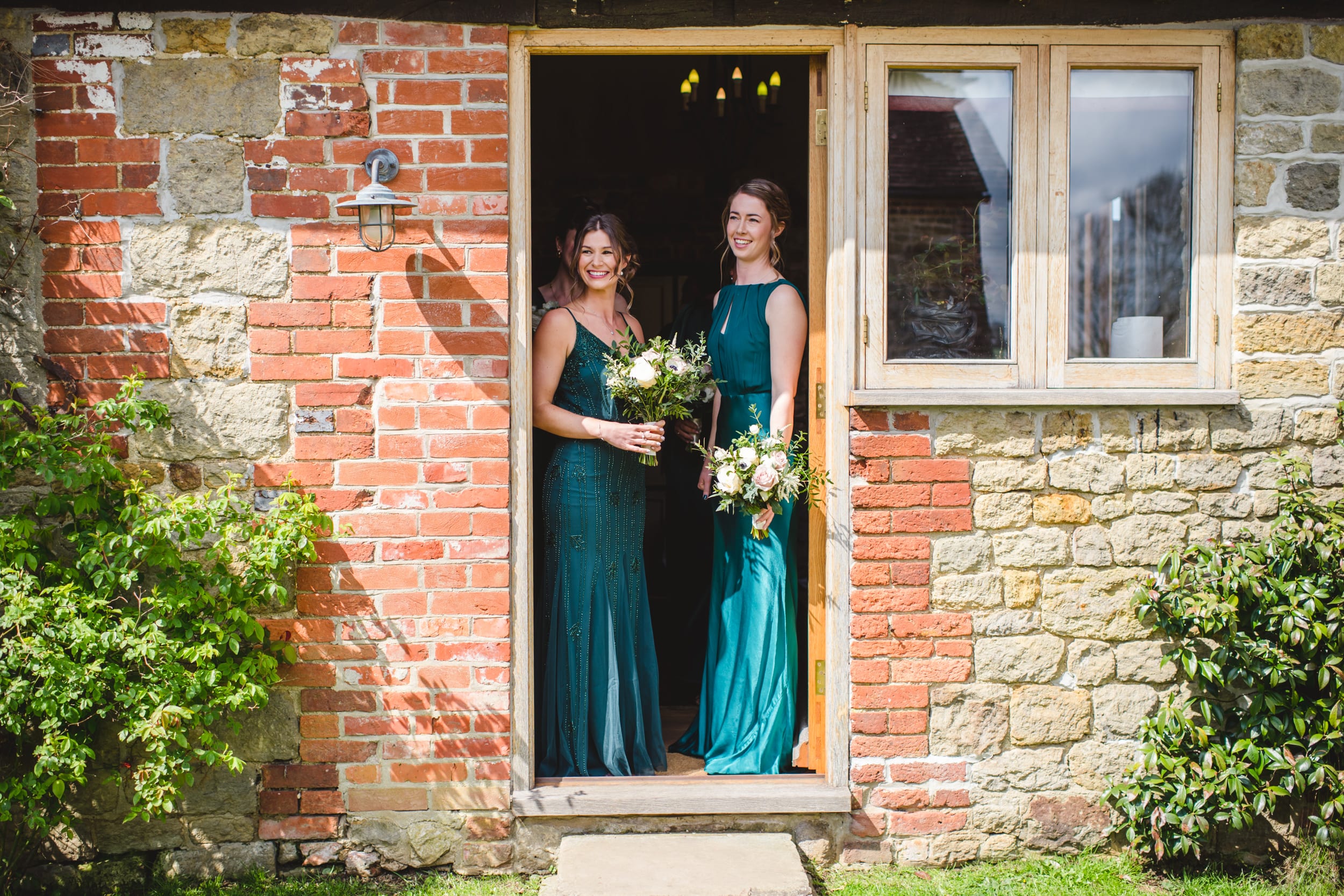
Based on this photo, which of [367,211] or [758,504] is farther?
[758,504]

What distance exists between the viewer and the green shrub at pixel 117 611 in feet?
9.78

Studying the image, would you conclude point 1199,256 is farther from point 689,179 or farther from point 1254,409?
point 689,179

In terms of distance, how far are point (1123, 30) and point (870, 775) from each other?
9.10 feet

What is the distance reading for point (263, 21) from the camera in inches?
130

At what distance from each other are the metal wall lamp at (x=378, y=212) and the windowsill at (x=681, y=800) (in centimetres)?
198

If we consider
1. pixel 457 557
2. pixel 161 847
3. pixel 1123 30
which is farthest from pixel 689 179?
pixel 161 847

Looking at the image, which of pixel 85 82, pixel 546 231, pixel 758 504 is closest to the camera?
pixel 85 82

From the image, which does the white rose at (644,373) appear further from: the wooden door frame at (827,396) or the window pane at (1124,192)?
the window pane at (1124,192)

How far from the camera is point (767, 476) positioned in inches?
135

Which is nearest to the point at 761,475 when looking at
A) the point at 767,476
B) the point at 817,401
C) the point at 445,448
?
the point at 767,476

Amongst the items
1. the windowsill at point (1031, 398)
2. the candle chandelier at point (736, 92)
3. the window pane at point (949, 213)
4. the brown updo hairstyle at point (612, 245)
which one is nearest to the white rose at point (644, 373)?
the brown updo hairstyle at point (612, 245)

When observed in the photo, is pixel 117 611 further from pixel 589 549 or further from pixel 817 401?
pixel 817 401

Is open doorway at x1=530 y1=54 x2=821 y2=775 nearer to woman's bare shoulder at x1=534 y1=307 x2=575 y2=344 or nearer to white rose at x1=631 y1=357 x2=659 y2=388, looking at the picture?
woman's bare shoulder at x1=534 y1=307 x2=575 y2=344

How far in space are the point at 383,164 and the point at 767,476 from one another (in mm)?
1690
